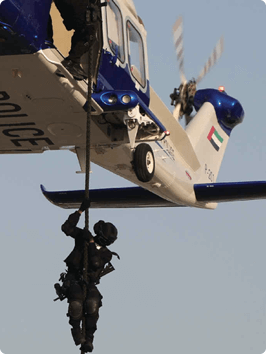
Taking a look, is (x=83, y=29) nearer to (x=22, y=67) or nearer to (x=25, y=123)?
(x=22, y=67)

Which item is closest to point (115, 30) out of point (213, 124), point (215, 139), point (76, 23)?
point (76, 23)

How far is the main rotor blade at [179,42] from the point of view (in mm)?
19328

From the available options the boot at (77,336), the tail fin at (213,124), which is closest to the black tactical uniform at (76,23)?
the boot at (77,336)

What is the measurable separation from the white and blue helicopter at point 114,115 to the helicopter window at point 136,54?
0.02 metres

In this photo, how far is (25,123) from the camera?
1389cm

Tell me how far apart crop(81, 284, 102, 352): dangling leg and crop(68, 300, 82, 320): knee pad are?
0.26 ft

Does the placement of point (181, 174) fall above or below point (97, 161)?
below

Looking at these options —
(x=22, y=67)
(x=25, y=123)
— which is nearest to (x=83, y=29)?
(x=22, y=67)

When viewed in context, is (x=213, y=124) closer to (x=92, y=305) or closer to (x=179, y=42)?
(x=179, y=42)

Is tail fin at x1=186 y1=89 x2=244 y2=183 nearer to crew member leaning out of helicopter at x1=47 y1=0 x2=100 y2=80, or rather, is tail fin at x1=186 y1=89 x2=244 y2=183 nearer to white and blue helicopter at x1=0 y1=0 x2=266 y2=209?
white and blue helicopter at x1=0 y1=0 x2=266 y2=209

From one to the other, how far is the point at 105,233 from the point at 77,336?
1377mm

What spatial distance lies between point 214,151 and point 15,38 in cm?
1041

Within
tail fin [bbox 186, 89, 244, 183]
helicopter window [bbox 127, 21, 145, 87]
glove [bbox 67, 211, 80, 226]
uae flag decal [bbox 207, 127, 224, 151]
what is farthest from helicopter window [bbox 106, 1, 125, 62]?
uae flag decal [bbox 207, 127, 224, 151]

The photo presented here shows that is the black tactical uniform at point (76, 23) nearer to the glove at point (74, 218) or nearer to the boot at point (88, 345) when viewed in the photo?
the glove at point (74, 218)
